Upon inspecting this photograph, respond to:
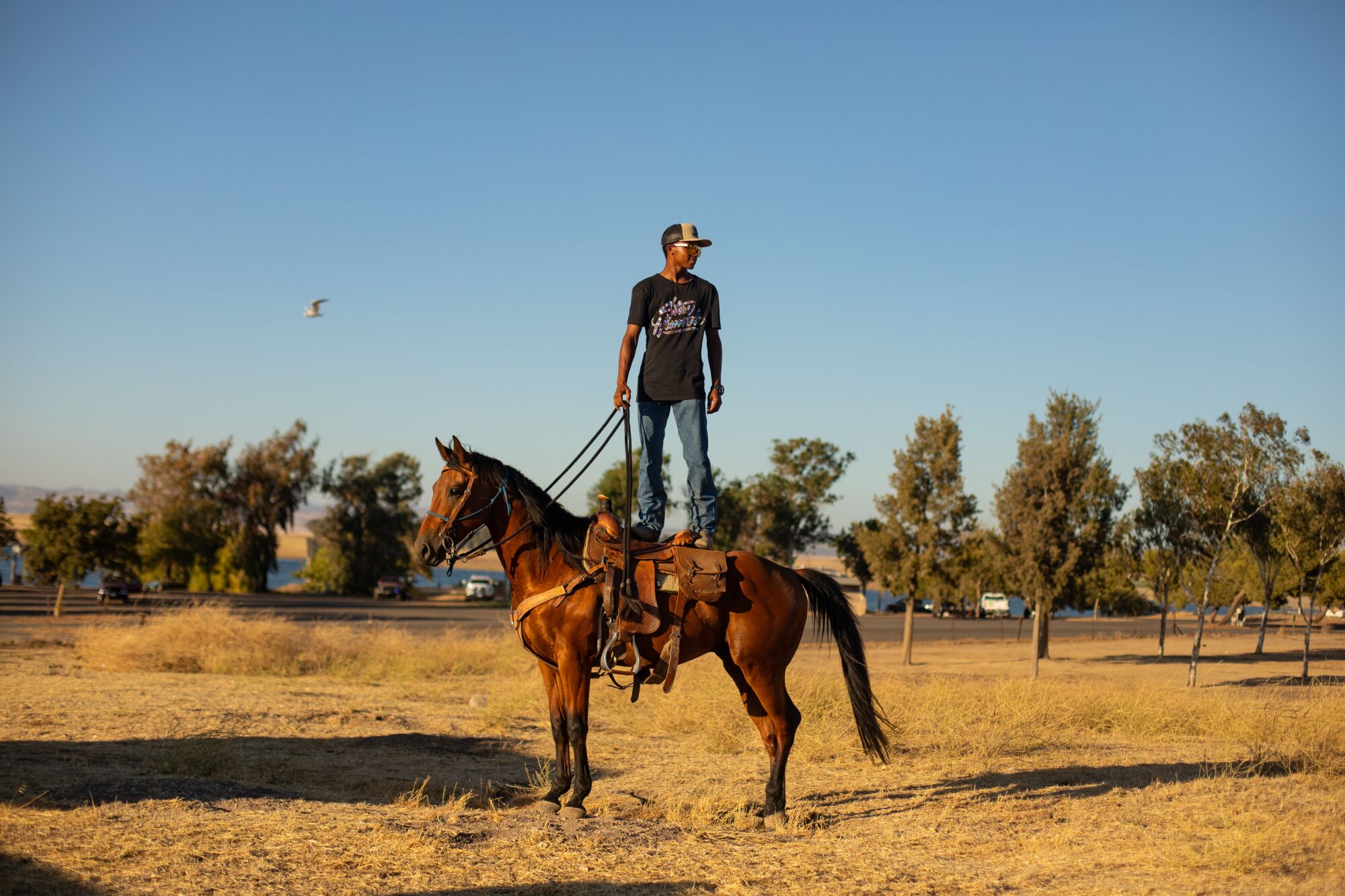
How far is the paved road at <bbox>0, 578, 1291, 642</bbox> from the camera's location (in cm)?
3241

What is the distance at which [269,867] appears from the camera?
560 cm

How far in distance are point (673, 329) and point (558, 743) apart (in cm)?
327

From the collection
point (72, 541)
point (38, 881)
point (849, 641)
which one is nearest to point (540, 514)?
point (849, 641)

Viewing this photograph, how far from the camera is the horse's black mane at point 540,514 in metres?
7.37

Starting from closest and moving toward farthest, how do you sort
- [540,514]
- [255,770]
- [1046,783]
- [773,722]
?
[540,514] < [773,722] < [255,770] < [1046,783]

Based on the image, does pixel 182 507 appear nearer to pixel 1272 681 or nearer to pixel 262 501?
pixel 262 501

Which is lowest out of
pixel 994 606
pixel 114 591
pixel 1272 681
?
pixel 114 591

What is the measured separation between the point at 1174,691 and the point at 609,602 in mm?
11297

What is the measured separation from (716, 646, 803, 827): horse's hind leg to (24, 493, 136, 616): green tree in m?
30.0

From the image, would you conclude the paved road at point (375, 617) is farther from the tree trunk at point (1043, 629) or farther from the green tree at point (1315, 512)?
the green tree at point (1315, 512)

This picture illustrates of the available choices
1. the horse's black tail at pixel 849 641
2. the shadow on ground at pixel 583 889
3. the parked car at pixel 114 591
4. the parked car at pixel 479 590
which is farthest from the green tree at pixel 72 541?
the parked car at pixel 479 590

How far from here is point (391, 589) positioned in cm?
6744

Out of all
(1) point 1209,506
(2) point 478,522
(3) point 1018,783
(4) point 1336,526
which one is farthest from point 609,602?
(4) point 1336,526

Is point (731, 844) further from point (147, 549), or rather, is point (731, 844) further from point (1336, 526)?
point (147, 549)
